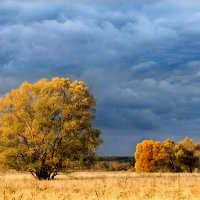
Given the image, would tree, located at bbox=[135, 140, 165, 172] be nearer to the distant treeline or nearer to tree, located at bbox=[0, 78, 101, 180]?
the distant treeline

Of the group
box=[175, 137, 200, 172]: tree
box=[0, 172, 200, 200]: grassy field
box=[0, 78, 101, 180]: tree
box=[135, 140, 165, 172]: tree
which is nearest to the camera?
box=[0, 172, 200, 200]: grassy field

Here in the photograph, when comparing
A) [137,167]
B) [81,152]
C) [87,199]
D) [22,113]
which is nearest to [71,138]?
[81,152]

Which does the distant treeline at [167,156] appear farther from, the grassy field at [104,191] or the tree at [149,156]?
the grassy field at [104,191]

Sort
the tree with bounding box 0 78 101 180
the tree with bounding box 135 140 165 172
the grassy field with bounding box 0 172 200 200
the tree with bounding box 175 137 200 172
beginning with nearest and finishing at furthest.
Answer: the grassy field with bounding box 0 172 200 200, the tree with bounding box 0 78 101 180, the tree with bounding box 135 140 165 172, the tree with bounding box 175 137 200 172

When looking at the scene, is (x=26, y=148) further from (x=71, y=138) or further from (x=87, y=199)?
(x=87, y=199)

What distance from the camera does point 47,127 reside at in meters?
58.7

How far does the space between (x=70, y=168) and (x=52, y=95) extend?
32.5 ft

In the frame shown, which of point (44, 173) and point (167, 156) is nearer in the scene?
point (44, 173)

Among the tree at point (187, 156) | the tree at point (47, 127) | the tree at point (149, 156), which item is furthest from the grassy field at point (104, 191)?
the tree at point (187, 156)

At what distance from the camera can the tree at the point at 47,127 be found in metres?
58.6

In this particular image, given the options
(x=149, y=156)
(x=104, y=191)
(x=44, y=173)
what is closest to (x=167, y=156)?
(x=149, y=156)

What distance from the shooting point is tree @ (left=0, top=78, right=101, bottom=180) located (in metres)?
58.6

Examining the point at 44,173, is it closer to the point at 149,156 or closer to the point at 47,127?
the point at 47,127

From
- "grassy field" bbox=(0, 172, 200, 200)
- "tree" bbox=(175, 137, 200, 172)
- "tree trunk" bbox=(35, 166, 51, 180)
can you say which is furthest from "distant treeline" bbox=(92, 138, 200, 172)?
"grassy field" bbox=(0, 172, 200, 200)
